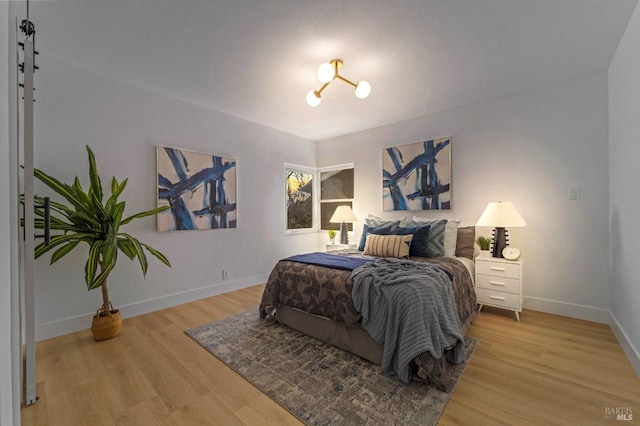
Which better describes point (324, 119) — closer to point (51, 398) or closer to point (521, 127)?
point (521, 127)

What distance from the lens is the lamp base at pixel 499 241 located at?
2.90 m

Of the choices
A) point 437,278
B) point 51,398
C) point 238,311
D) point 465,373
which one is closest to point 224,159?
point 238,311

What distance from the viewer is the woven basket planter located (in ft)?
7.55

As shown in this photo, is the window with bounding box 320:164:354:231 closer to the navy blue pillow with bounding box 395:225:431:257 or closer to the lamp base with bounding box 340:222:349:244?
the lamp base with bounding box 340:222:349:244

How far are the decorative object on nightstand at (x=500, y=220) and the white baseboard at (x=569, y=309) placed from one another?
0.70 metres

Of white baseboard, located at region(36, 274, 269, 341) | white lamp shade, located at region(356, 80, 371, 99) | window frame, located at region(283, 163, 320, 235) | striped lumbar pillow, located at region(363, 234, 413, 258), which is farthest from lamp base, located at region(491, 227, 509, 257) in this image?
white baseboard, located at region(36, 274, 269, 341)

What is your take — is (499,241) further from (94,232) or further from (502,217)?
(94,232)

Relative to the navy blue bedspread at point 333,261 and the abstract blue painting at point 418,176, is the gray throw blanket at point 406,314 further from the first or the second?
the abstract blue painting at point 418,176

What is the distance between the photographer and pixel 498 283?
280 centimetres

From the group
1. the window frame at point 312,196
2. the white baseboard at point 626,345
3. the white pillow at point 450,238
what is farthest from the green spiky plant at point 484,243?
the window frame at point 312,196

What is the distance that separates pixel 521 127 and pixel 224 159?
3698 millimetres

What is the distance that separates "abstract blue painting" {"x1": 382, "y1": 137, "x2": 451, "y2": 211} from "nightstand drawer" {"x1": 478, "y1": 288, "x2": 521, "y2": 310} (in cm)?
116

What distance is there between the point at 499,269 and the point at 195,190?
3653mm

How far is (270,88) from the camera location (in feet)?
9.57
